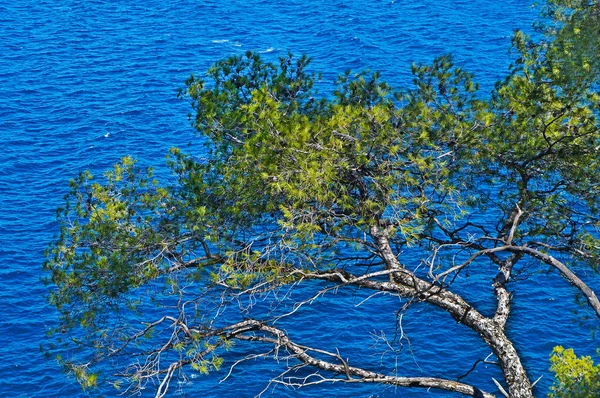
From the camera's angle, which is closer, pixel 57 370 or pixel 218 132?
pixel 218 132

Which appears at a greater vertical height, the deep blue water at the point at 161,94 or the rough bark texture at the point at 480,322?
the rough bark texture at the point at 480,322

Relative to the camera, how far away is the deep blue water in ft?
162

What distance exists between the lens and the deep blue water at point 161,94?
49.3m

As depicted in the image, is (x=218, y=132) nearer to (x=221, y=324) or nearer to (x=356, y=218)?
(x=356, y=218)

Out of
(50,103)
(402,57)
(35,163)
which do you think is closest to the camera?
(35,163)

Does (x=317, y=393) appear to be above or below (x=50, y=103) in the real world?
below

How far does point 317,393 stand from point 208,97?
835 inches

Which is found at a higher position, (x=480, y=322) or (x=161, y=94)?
(x=480, y=322)

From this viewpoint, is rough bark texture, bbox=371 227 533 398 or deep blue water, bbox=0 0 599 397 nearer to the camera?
rough bark texture, bbox=371 227 533 398

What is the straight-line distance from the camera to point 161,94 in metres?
83.2

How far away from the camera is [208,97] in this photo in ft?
101

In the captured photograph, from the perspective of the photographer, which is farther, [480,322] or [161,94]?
[161,94]

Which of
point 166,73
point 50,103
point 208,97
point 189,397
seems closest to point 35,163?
point 50,103

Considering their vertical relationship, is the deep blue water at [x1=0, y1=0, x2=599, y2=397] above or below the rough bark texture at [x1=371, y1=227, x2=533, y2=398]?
below
